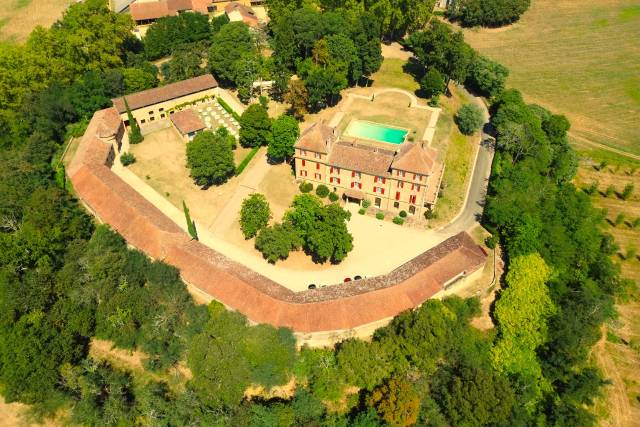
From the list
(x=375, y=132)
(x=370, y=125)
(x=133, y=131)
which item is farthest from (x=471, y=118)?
(x=133, y=131)

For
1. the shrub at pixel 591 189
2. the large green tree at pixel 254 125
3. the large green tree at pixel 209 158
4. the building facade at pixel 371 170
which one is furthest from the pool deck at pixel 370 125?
the shrub at pixel 591 189

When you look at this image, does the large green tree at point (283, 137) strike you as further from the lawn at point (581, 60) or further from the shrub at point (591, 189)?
the lawn at point (581, 60)

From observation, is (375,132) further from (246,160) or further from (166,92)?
(166,92)

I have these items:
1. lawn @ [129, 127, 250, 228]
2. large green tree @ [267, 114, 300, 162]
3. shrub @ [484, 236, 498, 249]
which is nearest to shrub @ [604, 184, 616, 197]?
shrub @ [484, 236, 498, 249]

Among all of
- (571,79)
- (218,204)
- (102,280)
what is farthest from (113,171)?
(571,79)

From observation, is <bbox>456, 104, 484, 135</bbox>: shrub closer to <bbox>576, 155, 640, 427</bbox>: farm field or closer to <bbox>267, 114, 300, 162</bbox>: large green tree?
<bbox>576, 155, 640, 427</bbox>: farm field

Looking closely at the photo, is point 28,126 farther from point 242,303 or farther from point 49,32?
point 242,303

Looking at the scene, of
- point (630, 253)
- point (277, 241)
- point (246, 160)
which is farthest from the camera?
Answer: point (246, 160)
